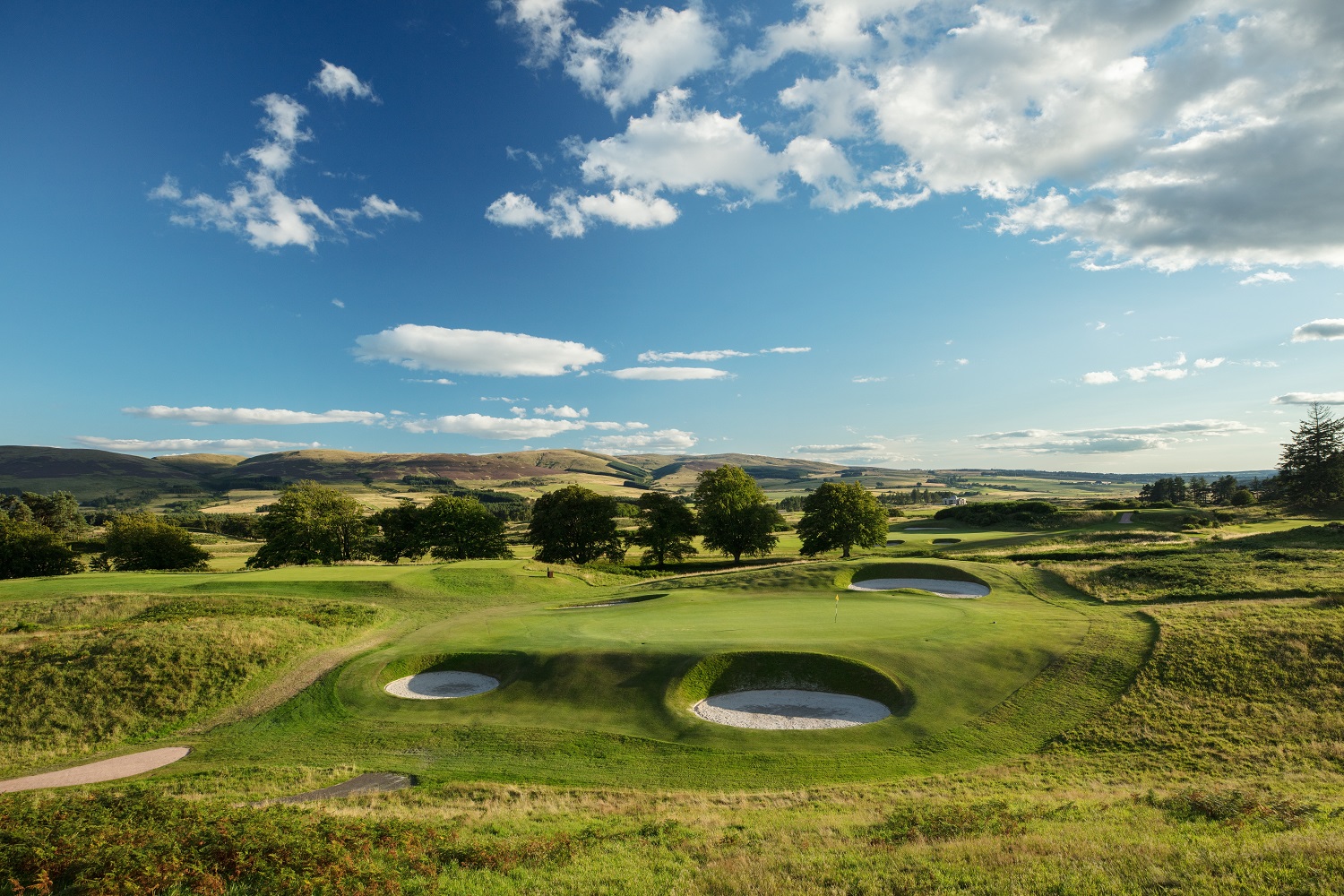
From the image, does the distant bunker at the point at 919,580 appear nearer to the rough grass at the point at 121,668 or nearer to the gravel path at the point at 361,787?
the gravel path at the point at 361,787

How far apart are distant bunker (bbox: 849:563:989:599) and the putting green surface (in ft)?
23.2

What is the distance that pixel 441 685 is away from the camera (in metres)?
23.1

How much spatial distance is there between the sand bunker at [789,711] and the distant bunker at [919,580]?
1946 cm

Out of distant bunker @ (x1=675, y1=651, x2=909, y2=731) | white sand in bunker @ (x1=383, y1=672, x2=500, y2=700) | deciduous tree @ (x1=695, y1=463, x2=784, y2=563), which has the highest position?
deciduous tree @ (x1=695, y1=463, x2=784, y2=563)

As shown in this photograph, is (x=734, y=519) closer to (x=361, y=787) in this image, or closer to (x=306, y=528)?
(x=306, y=528)

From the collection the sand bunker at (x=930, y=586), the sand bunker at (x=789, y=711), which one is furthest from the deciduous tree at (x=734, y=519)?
the sand bunker at (x=789, y=711)

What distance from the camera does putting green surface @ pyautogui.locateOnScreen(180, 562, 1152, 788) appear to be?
16.0m

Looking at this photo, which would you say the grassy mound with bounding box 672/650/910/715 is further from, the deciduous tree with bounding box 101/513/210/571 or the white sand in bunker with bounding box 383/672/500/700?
the deciduous tree with bounding box 101/513/210/571

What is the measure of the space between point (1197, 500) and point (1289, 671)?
124 meters

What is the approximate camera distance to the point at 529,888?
8750 millimetres

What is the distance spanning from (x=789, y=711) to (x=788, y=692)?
4.73ft

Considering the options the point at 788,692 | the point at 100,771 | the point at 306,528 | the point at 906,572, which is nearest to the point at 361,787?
the point at 100,771

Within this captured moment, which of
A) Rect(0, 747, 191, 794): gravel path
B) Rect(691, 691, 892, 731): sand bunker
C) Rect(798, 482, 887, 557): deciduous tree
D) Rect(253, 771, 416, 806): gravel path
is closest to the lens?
Rect(253, 771, 416, 806): gravel path

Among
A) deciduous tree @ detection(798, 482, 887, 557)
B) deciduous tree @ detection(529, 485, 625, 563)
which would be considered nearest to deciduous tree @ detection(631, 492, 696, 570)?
deciduous tree @ detection(529, 485, 625, 563)
